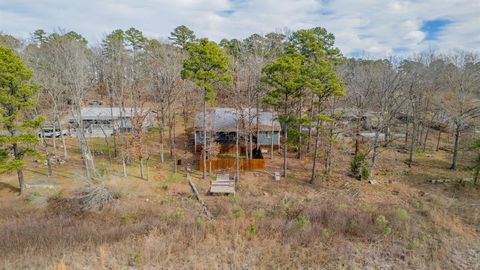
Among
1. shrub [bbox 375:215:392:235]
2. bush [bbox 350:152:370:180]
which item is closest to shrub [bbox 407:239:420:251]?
shrub [bbox 375:215:392:235]

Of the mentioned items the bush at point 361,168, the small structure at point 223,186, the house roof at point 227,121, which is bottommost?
the small structure at point 223,186

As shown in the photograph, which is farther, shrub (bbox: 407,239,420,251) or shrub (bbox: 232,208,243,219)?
shrub (bbox: 232,208,243,219)

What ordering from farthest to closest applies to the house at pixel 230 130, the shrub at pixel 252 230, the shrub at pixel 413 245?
1. the house at pixel 230 130
2. the shrub at pixel 252 230
3. the shrub at pixel 413 245

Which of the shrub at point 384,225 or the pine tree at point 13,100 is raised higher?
the pine tree at point 13,100

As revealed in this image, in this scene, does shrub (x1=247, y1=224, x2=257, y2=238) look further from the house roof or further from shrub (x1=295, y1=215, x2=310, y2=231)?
the house roof

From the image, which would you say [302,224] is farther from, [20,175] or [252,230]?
[20,175]

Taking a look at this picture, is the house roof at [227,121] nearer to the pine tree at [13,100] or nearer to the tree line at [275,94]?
the tree line at [275,94]

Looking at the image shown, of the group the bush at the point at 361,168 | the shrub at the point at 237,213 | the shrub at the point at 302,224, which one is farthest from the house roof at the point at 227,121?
the shrub at the point at 302,224

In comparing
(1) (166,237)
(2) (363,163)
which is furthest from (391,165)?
(1) (166,237)

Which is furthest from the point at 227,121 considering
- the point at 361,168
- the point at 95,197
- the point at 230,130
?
the point at 95,197

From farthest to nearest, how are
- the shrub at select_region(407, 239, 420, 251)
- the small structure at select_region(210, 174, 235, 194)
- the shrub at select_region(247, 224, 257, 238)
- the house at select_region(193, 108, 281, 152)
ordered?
the house at select_region(193, 108, 281, 152)
the small structure at select_region(210, 174, 235, 194)
the shrub at select_region(247, 224, 257, 238)
the shrub at select_region(407, 239, 420, 251)

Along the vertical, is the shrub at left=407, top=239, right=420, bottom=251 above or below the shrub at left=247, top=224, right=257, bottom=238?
below
